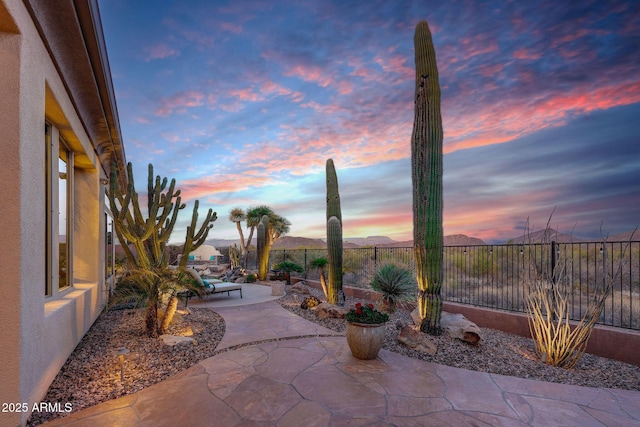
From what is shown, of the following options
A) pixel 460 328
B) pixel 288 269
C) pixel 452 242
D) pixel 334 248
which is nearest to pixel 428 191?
pixel 460 328

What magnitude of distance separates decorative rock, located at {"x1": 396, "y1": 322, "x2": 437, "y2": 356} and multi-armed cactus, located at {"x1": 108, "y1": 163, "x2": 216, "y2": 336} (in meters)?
4.07

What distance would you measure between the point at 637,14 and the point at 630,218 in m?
3.39

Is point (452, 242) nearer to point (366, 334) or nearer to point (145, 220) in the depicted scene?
point (366, 334)

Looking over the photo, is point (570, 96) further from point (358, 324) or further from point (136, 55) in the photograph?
point (136, 55)

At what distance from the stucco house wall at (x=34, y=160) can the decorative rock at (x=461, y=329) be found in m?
5.53

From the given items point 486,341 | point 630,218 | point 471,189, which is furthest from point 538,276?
point 471,189

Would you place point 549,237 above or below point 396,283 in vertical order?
above

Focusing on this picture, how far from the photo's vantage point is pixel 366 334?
13.8 ft

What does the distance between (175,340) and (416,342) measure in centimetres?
385

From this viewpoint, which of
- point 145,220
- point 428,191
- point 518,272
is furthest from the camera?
point 518,272

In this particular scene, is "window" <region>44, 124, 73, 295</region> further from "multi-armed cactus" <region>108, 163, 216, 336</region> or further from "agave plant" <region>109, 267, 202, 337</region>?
"agave plant" <region>109, 267, 202, 337</region>

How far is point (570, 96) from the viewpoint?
6.61 meters

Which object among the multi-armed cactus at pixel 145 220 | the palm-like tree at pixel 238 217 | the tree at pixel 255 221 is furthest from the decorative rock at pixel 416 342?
the palm-like tree at pixel 238 217

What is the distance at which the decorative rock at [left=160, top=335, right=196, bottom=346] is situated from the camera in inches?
189
